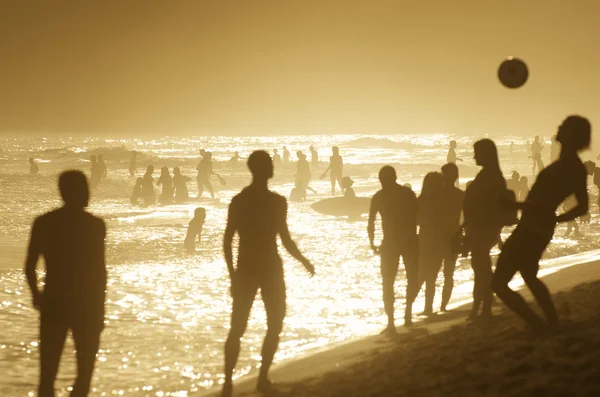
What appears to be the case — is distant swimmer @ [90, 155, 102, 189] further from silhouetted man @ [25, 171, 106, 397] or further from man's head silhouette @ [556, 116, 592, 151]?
man's head silhouette @ [556, 116, 592, 151]

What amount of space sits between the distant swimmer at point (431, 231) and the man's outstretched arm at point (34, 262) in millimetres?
5102

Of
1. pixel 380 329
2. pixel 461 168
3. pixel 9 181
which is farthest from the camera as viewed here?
pixel 461 168

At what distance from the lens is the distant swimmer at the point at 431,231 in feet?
32.5

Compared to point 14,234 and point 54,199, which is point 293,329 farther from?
point 54,199

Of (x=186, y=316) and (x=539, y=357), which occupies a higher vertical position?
(x=539, y=357)

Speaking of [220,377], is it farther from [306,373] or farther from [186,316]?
[186,316]

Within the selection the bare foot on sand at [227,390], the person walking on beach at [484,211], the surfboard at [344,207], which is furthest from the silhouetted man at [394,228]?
the surfboard at [344,207]

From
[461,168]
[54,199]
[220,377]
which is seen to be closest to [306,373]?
[220,377]

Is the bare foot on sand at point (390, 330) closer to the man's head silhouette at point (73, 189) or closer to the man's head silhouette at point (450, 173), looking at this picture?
the man's head silhouette at point (450, 173)

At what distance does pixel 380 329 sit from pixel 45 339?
4.58 m

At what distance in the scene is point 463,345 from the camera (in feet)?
23.1

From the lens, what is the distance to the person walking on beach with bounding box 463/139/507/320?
8.16 meters

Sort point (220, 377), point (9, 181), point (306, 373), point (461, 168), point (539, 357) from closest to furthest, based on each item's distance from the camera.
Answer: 1. point (539, 357)
2. point (306, 373)
3. point (220, 377)
4. point (9, 181)
5. point (461, 168)

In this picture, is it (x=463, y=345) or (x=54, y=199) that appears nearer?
(x=463, y=345)
